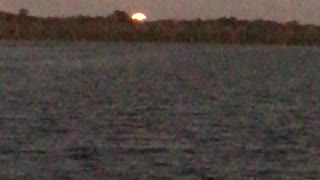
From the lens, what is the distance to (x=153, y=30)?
5291cm

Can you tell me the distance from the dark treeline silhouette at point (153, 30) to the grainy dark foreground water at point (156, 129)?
33.9 m

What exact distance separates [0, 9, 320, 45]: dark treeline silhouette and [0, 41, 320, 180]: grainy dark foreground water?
33.9m

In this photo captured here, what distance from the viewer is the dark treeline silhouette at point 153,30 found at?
166ft

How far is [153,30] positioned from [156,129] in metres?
44.6

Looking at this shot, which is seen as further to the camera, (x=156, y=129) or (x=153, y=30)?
(x=153, y=30)

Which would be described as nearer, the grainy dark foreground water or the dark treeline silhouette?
the grainy dark foreground water

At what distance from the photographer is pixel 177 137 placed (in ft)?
25.5

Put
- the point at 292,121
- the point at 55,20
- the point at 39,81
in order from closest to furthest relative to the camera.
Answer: the point at 292,121 < the point at 39,81 < the point at 55,20

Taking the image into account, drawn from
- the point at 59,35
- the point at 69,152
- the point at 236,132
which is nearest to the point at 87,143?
the point at 69,152

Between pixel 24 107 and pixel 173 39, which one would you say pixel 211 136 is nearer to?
pixel 24 107

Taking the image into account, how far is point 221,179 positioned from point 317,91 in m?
7.69

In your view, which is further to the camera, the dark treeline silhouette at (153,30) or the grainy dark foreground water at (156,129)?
the dark treeline silhouette at (153,30)

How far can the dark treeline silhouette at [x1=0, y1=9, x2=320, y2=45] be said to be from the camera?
50625mm

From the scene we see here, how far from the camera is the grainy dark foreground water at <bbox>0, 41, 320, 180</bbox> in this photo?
6.06m
